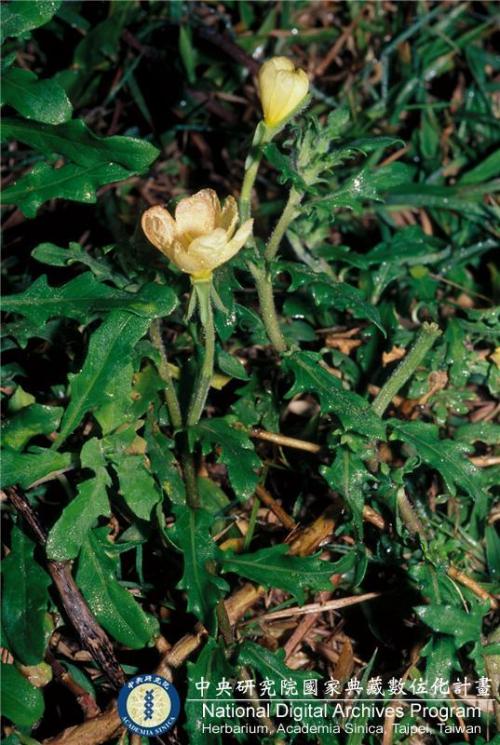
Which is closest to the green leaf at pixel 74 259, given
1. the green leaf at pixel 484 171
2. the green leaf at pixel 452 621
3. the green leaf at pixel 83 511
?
the green leaf at pixel 83 511

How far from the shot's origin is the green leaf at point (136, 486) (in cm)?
203

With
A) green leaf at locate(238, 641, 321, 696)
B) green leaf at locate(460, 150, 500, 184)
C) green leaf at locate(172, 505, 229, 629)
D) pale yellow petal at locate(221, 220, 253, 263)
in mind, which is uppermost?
pale yellow petal at locate(221, 220, 253, 263)

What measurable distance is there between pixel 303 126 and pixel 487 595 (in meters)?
1.28

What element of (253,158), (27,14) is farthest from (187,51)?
(253,158)

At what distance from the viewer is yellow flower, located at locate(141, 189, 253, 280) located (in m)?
1.74

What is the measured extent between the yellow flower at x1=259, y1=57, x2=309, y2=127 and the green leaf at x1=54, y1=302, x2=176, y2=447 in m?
0.53

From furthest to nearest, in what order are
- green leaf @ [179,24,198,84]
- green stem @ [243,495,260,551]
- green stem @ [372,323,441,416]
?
green leaf @ [179,24,198,84] → green stem @ [243,495,260,551] → green stem @ [372,323,441,416]

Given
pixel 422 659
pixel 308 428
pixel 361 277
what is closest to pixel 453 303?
pixel 361 277

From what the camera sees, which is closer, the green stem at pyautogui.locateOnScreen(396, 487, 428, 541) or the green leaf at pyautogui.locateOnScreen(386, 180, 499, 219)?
the green stem at pyautogui.locateOnScreen(396, 487, 428, 541)

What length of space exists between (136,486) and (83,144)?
2.92 ft

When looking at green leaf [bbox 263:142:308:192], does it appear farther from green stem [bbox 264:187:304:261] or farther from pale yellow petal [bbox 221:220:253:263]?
pale yellow petal [bbox 221:220:253:263]

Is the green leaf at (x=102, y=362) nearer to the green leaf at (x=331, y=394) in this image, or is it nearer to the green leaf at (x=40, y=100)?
the green leaf at (x=331, y=394)

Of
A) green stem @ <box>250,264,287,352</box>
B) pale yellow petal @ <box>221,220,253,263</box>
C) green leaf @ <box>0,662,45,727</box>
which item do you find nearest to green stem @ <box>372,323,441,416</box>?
green stem @ <box>250,264,287,352</box>

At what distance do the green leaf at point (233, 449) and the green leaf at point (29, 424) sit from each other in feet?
1.11
